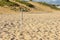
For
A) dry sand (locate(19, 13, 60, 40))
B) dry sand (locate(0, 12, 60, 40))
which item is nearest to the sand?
dry sand (locate(0, 12, 60, 40))

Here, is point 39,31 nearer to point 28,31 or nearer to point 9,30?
point 28,31

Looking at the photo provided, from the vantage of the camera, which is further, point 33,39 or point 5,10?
point 5,10

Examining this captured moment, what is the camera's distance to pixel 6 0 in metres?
34.7

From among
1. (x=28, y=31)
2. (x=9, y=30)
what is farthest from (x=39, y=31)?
(x=9, y=30)

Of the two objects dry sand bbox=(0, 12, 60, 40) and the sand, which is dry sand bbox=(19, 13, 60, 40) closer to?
dry sand bbox=(0, 12, 60, 40)

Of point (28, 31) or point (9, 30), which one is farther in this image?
point (9, 30)

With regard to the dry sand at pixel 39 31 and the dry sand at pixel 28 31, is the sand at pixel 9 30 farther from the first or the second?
the dry sand at pixel 39 31

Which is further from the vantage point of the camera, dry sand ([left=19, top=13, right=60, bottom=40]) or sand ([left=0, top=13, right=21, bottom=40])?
dry sand ([left=19, top=13, right=60, bottom=40])

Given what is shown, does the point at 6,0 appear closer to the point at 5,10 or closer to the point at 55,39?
the point at 5,10

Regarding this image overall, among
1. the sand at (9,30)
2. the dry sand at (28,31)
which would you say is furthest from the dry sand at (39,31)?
the sand at (9,30)

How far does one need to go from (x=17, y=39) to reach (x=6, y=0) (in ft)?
85.2

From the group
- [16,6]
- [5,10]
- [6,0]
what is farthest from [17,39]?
[6,0]

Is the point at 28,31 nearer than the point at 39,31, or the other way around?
the point at 28,31

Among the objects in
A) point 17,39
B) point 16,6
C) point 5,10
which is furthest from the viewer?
point 16,6
